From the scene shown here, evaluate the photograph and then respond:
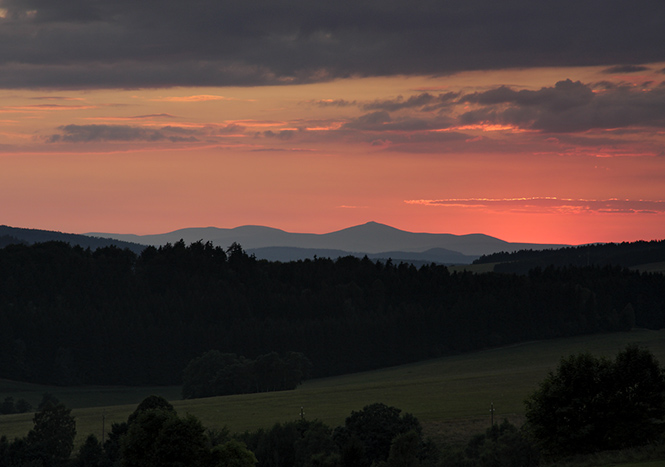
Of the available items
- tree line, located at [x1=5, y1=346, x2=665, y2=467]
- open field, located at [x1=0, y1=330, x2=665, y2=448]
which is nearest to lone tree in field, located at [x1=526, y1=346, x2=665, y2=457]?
tree line, located at [x1=5, y1=346, x2=665, y2=467]

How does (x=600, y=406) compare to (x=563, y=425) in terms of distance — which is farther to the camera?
(x=600, y=406)

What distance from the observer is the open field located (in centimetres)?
10472

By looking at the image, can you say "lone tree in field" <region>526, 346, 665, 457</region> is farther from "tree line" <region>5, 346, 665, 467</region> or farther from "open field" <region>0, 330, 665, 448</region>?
"open field" <region>0, 330, 665, 448</region>

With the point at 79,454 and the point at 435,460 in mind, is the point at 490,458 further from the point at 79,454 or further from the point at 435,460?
the point at 79,454

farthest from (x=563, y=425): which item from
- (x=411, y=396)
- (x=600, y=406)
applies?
(x=411, y=396)

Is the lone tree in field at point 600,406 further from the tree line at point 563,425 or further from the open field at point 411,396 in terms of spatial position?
the open field at point 411,396

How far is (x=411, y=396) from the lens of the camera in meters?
127

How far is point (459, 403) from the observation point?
114188 millimetres

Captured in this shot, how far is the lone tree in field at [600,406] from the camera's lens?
182 feet

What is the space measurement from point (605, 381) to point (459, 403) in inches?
2297

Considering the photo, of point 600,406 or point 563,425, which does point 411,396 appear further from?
point 600,406

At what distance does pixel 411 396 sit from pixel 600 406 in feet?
237

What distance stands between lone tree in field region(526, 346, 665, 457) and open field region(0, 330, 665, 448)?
2873cm

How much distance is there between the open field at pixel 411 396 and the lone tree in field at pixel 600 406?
94.2 feet
